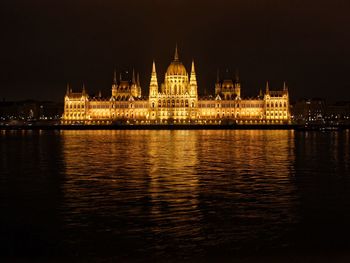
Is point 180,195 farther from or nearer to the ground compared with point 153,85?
nearer to the ground

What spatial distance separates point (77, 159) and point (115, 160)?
2.82 meters

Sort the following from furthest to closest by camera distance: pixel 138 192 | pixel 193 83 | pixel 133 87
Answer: pixel 133 87 < pixel 193 83 < pixel 138 192

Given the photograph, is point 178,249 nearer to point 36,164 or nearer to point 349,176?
point 349,176

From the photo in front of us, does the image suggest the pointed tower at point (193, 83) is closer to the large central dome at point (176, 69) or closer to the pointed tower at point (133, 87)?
the large central dome at point (176, 69)

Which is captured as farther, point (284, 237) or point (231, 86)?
point (231, 86)

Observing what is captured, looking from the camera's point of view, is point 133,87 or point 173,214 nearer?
point 173,214

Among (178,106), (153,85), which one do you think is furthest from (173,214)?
(153,85)

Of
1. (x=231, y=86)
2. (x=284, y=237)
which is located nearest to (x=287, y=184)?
(x=284, y=237)

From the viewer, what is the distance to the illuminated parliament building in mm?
152375

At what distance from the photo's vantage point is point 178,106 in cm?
15362

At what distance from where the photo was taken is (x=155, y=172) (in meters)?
28.5

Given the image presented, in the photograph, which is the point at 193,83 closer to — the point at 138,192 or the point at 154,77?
the point at 154,77

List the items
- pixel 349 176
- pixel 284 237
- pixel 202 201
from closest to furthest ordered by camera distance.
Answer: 1. pixel 284 237
2. pixel 202 201
3. pixel 349 176

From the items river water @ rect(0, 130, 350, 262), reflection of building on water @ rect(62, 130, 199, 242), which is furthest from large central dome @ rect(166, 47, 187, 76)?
river water @ rect(0, 130, 350, 262)
